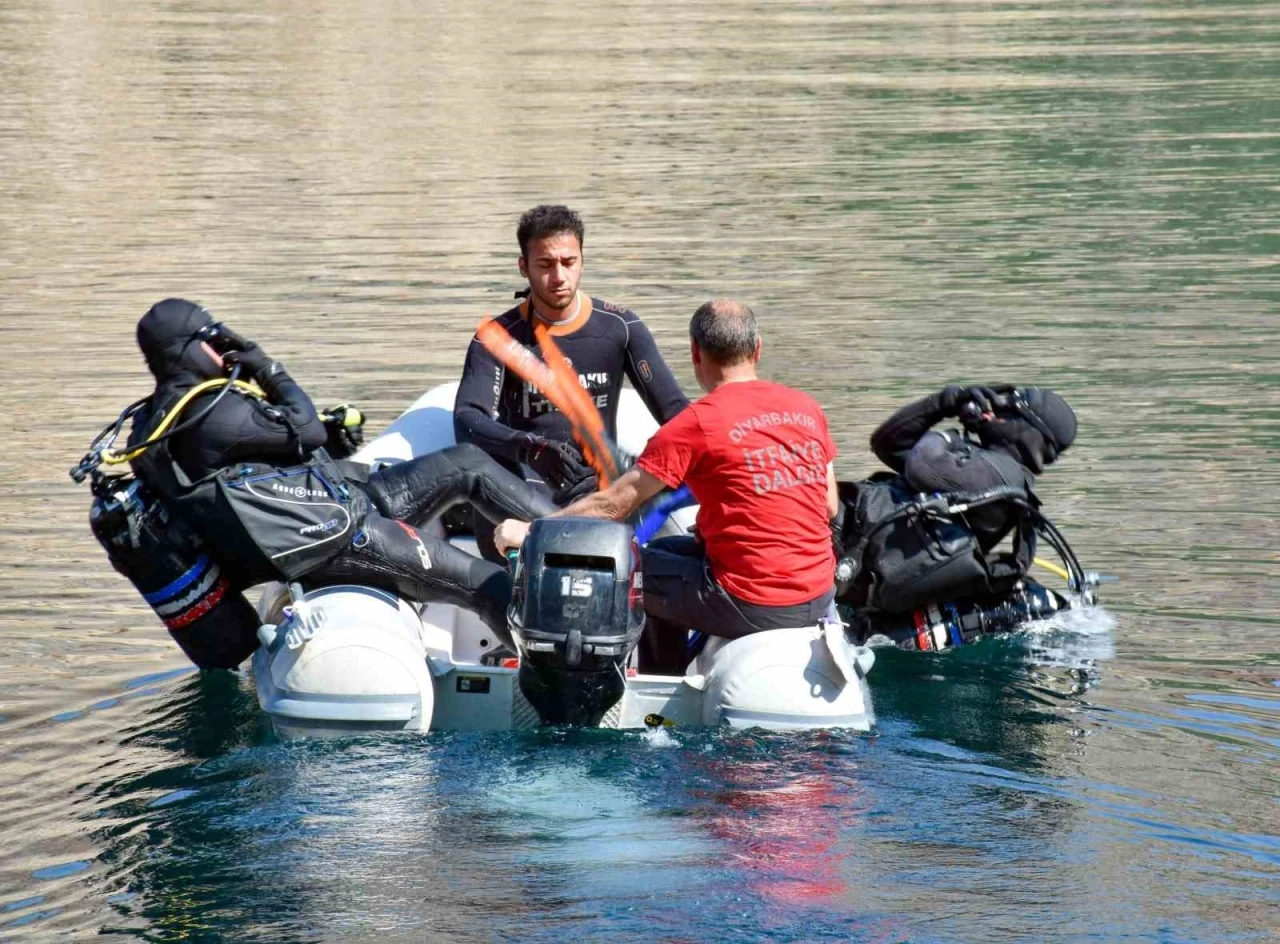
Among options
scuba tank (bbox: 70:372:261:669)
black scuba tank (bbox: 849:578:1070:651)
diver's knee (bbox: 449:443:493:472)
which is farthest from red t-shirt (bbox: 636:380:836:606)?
scuba tank (bbox: 70:372:261:669)

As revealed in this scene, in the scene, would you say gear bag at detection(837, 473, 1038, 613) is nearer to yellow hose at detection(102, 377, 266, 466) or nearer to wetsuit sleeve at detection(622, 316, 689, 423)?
wetsuit sleeve at detection(622, 316, 689, 423)

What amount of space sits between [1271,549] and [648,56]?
21856 mm

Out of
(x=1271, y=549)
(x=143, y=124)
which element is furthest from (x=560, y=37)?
(x=1271, y=549)

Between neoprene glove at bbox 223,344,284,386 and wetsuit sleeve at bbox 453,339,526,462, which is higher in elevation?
neoprene glove at bbox 223,344,284,386

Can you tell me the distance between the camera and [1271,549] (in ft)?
25.3

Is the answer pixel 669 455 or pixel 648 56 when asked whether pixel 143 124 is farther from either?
pixel 669 455

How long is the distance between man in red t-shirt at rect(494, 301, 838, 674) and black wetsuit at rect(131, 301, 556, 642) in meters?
0.51

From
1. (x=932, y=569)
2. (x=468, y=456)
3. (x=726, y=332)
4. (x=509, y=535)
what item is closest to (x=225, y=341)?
(x=468, y=456)

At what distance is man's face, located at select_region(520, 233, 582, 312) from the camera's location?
22.5ft

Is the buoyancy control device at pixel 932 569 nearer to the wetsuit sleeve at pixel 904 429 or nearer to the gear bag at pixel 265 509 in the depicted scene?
the wetsuit sleeve at pixel 904 429

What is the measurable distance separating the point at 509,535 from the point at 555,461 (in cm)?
92

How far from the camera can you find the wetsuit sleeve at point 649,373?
7164 millimetres

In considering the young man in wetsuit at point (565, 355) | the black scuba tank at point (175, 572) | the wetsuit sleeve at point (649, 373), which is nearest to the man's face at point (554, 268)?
the young man in wetsuit at point (565, 355)

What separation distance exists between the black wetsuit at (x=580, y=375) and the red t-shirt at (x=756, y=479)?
1551 mm
